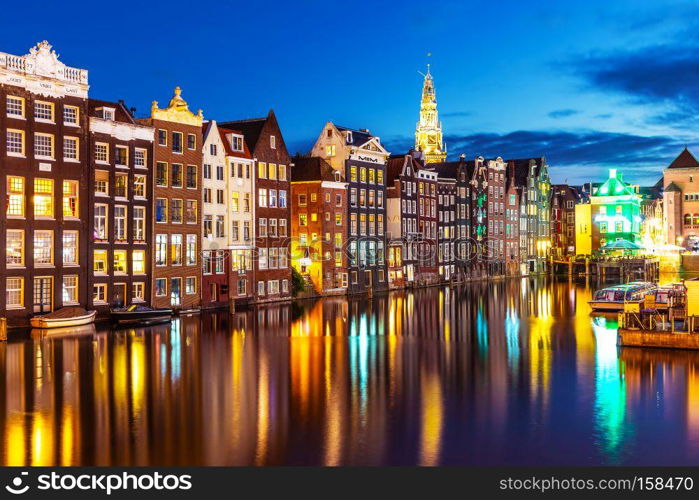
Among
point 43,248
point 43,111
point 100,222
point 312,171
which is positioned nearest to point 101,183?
point 100,222

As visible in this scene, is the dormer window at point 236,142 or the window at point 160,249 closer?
the window at point 160,249

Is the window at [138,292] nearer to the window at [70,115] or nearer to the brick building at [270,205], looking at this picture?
the window at [70,115]

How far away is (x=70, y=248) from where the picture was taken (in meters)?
60.7

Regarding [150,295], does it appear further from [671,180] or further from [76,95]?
[671,180]

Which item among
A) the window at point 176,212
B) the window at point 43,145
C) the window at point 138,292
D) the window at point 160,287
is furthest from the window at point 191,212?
the window at point 43,145

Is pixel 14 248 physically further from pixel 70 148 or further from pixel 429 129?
pixel 429 129

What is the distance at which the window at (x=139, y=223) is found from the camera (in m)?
66.1

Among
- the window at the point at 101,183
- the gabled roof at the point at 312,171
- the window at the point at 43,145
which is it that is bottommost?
the window at the point at 101,183

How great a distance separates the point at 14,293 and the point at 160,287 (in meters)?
13.6

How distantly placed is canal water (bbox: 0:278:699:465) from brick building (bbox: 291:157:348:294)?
29318 mm

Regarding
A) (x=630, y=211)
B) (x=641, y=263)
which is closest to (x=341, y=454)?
(x=641, y=263)

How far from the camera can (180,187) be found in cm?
7050

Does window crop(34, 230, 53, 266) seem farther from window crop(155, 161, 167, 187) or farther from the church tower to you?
the church tower

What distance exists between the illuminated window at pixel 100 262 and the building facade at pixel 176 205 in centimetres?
465
